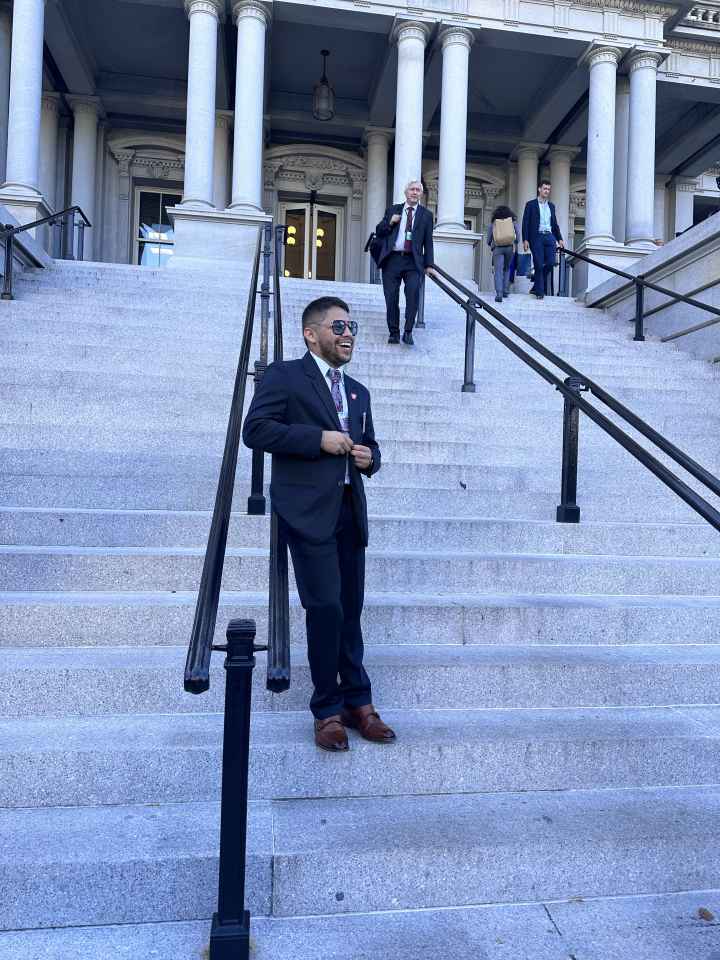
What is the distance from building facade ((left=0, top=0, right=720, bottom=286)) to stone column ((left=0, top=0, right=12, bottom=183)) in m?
0.04

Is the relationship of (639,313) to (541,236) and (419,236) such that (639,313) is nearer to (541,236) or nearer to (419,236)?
(541,236)

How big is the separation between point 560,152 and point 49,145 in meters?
12.9

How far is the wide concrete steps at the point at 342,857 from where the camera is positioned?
95.8 inches

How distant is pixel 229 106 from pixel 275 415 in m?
19.4

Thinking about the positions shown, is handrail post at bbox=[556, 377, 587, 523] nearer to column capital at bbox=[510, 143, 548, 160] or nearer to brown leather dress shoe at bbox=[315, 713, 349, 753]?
brown leather dress shoe at bbox=[315, 713, 349, 753]

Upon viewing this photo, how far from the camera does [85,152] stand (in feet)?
64.0

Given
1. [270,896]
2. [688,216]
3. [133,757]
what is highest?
[688,216]

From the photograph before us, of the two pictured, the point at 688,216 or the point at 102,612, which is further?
the point at 688,216

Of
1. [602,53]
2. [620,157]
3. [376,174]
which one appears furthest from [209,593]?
[376,174]

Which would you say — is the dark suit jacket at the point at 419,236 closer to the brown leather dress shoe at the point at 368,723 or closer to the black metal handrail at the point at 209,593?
the black metal handrail at the point at 209,593

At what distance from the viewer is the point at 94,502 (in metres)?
5.14

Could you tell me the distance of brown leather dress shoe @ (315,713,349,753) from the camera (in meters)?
2.98

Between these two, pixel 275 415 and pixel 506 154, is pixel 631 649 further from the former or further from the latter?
pixel 506 154

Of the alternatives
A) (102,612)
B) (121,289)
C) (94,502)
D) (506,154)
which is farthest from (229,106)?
(102,612)
